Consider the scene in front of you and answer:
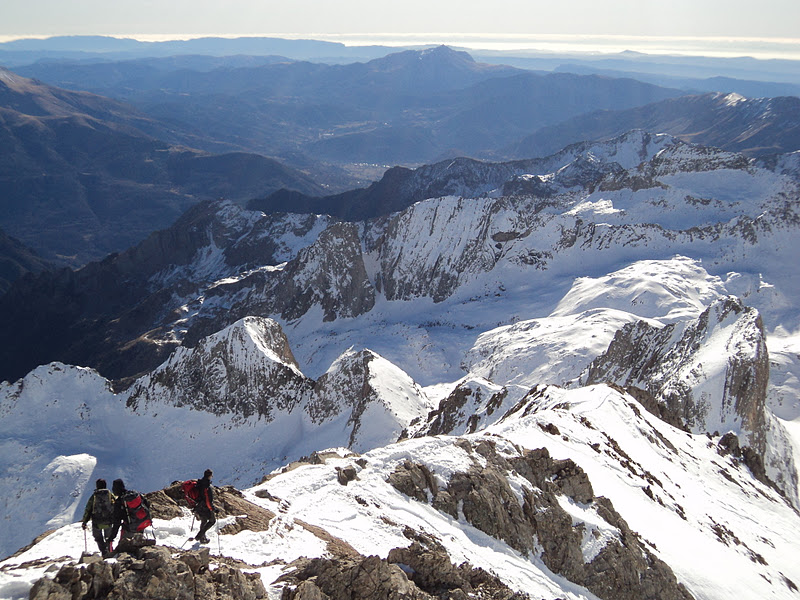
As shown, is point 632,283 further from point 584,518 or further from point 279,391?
point 584,518

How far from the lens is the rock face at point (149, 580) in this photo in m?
12.6

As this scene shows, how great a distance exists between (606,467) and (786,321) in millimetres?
93178

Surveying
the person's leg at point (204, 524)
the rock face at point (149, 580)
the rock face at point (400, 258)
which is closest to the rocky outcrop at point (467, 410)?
the person's leg at point (204, 524)

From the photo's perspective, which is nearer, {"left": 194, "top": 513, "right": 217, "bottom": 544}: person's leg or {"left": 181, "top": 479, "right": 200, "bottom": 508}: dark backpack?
{"left": 194, "top": 513, "right": 217, "bottom": 544}: person's leg

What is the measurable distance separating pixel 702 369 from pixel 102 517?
188 feet

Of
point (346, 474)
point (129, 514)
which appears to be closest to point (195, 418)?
point (346, 474)

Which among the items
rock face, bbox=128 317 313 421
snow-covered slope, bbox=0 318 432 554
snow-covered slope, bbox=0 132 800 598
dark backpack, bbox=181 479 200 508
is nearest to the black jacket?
dark backpack, bbox=181 479 200 508

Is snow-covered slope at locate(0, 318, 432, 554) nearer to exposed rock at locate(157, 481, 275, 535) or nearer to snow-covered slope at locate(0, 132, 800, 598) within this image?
snow-covered slope at locate(0, 132, 800, 598)

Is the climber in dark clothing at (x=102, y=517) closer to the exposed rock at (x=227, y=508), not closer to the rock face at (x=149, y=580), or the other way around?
the rock face at (x=149, y=580)

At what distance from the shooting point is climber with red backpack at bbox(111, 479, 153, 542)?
14898 mm

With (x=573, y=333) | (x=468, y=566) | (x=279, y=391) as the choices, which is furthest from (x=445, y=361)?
(x=468, y=566)

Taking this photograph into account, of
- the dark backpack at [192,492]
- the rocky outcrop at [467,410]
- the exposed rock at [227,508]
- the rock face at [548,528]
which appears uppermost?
the dark backpack at [192,492]

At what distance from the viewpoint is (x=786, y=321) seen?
104 meters

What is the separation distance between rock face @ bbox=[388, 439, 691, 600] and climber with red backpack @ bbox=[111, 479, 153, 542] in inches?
449
